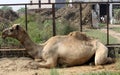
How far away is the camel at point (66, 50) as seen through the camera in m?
12.1

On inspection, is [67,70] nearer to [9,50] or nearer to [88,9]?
[9,50]

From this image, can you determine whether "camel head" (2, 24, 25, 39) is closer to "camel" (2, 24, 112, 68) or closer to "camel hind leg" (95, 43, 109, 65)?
"camel" (2, 24, 112, 68)

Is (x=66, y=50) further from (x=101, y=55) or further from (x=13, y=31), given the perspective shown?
(x=13, y=31)

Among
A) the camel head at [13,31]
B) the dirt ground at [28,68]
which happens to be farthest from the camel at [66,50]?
the dirt ground at [28,68]

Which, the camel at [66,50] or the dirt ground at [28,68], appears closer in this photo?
the dirt ground at [28,68]

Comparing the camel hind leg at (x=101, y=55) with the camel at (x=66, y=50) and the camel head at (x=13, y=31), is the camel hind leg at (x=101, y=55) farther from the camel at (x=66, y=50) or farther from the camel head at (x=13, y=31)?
the camel head at (x=13, y=31)

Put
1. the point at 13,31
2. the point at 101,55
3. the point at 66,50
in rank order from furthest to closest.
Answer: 1. the point at 13,31
2. the point at 101,55
3. the point at 66,50

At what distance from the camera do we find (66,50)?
12.1 m

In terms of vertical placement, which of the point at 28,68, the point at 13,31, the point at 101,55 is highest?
the point at 13,31

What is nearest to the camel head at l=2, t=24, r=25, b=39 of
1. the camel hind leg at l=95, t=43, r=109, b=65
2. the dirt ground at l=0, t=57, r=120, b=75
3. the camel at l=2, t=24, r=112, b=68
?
the camel at l=2, t=24, r=112, b=68

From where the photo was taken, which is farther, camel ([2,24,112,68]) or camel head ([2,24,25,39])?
camel head ([2,24,25,39])

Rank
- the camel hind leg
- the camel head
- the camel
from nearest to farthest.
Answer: the camel
the camel hind leg
the camel head

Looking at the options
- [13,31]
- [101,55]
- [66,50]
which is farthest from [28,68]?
[101,55]

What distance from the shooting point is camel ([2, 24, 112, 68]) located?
12.1m
